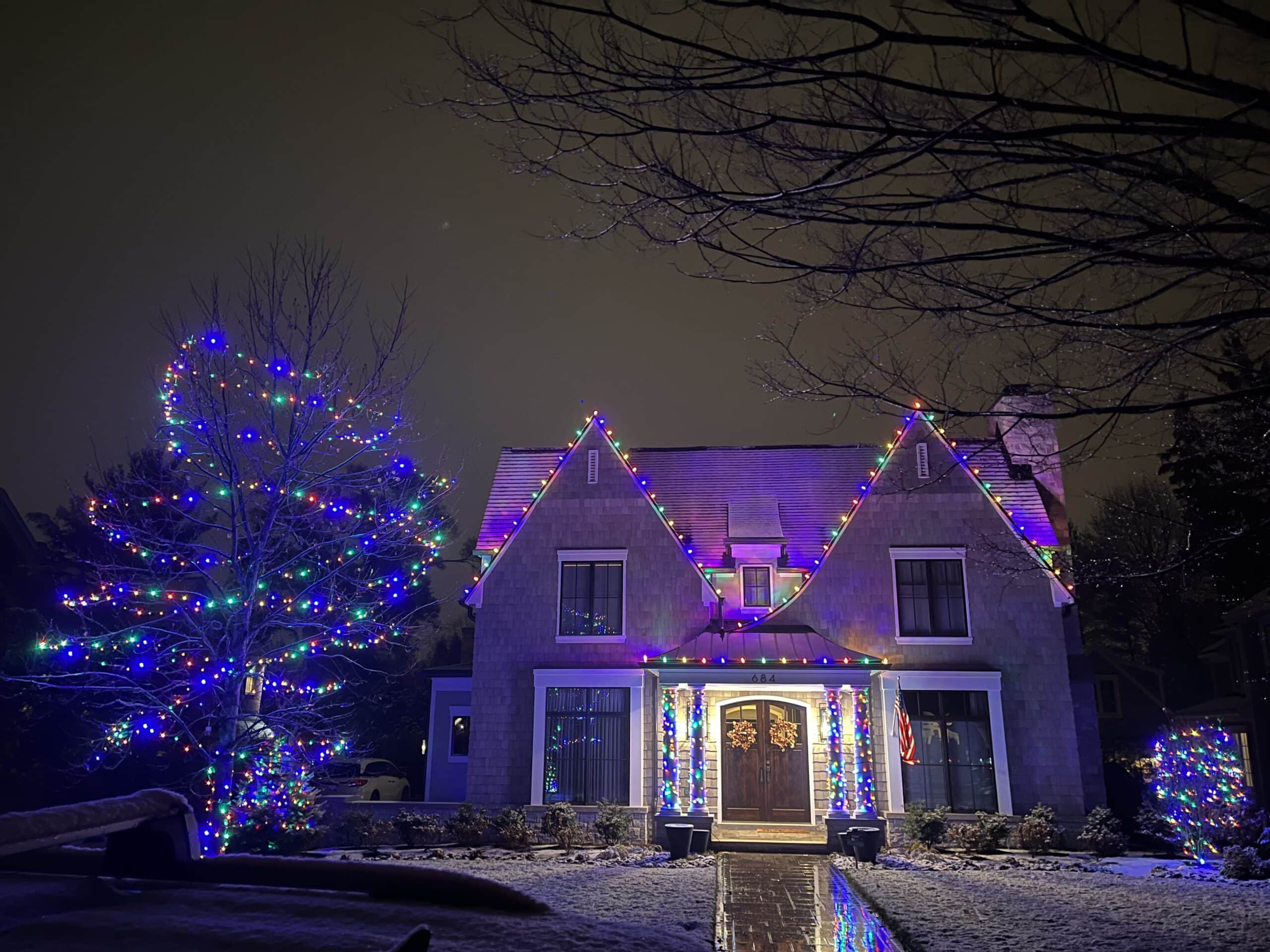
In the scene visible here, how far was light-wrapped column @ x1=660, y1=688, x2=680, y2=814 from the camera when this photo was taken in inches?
674

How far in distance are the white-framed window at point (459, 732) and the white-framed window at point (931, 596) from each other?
10962 mm

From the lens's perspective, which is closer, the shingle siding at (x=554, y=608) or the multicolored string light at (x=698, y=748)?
the multicolored string light at (x=698, y=748)

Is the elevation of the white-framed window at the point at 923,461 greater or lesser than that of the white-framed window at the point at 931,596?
greater

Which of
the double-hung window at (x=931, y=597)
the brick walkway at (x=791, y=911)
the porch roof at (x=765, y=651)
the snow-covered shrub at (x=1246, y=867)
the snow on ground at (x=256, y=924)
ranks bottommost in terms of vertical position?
the brick walkway at (x=791, y=911)

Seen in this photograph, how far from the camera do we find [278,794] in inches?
559

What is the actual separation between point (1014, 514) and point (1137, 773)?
8.17 metres

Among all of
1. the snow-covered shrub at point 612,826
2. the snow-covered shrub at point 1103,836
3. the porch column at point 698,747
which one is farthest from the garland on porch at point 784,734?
the snow-covered shrub at point 1103,836

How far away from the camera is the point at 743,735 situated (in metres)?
18.0

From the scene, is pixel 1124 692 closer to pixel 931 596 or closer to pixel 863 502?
pixel 931 596

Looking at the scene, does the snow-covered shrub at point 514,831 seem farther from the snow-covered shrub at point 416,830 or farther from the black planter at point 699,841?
the black planter at point 699,841

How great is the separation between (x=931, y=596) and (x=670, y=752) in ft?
20.5

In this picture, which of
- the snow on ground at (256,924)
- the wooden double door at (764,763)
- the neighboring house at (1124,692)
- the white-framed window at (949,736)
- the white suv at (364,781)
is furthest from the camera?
the neighboring house at (1124,692)

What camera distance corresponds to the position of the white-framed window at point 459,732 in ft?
73.0

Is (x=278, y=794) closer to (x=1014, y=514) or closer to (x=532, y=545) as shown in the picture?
(x=532, y=545)
